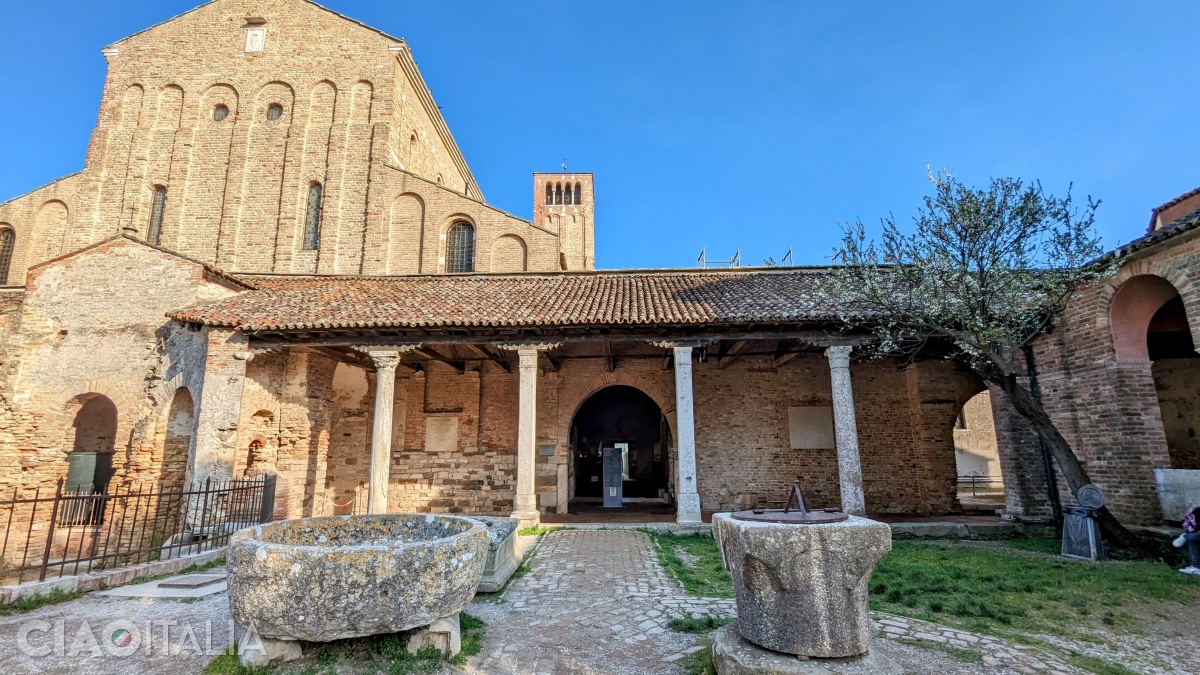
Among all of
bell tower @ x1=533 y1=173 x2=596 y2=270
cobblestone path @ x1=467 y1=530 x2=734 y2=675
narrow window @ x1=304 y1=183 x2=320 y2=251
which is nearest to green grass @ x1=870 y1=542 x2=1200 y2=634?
cobblestone path @ x1=467 y1=530 x2=734 y2=675

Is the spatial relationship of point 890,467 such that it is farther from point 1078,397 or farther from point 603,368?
point 603,368

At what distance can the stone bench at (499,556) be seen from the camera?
18.3 feet

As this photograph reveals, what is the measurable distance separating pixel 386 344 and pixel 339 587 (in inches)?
307

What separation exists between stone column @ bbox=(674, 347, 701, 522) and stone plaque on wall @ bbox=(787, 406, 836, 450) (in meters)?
4.20

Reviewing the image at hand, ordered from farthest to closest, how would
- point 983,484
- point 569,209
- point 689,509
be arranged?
point 569,209 → point 983,484 → point 689,509

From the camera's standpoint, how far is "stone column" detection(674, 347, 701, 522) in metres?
9.88

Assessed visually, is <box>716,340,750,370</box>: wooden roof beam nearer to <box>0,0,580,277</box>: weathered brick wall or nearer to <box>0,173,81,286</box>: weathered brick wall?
<box>0,0,580,277</box>: weathered brick wall

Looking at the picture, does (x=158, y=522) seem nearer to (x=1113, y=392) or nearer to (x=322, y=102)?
(x=322, y=102)

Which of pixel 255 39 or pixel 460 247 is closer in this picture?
pixel 460 247

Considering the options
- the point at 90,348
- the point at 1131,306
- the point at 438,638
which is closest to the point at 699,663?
the point at 438,638

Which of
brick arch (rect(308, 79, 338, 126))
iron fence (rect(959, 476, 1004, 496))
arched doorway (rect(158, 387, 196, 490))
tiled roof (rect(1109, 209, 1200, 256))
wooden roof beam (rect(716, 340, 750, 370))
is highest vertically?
brick arch (rect(308, 79, 338, 126))

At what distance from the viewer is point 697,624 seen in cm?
455

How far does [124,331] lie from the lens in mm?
11531

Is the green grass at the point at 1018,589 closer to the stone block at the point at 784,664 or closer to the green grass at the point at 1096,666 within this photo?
the green grass at the point at 1096,666
